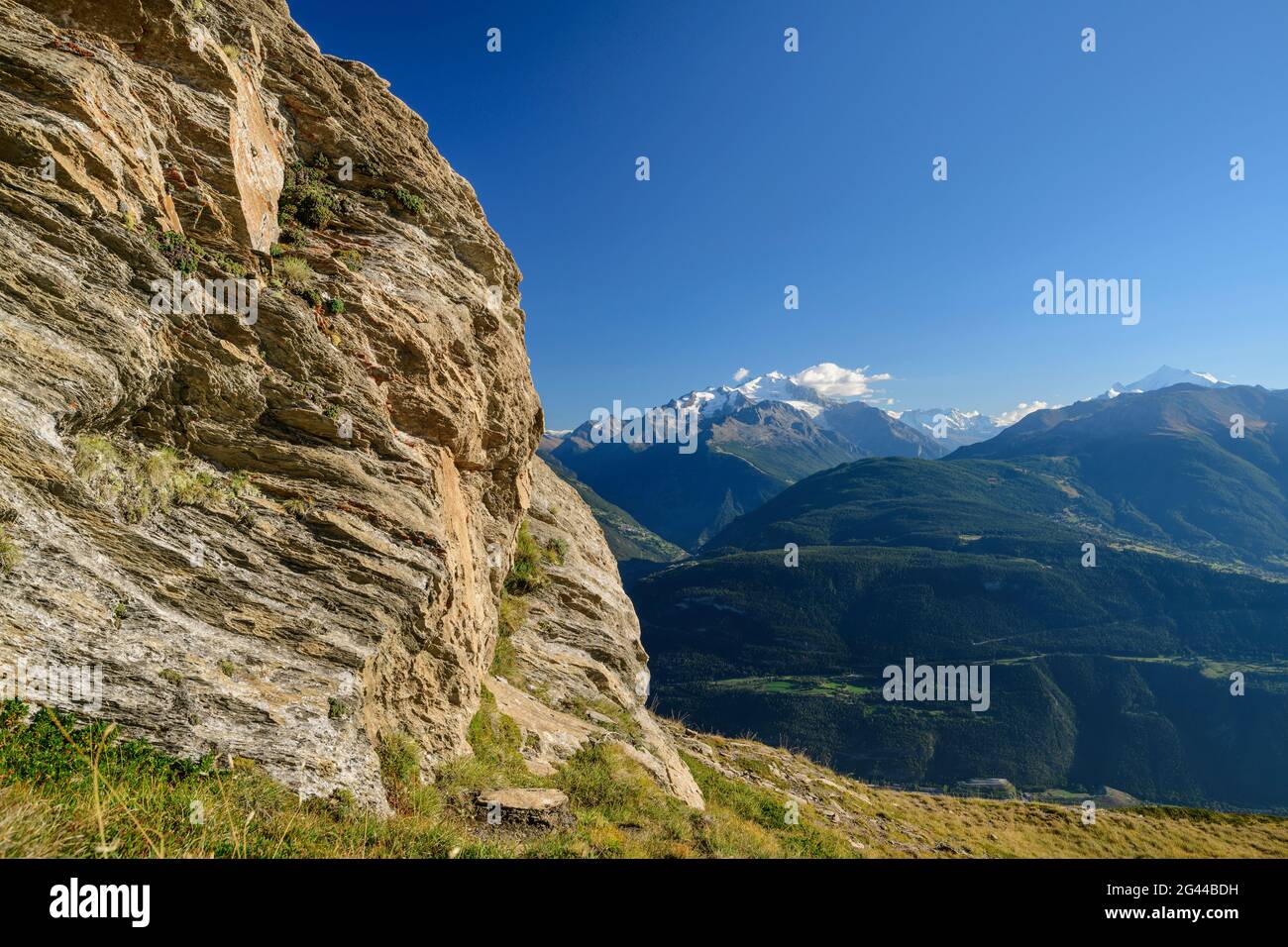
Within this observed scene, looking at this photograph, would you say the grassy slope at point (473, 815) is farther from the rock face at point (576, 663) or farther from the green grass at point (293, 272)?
the green grass at point (293, 272)

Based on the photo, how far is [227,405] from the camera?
12297mm

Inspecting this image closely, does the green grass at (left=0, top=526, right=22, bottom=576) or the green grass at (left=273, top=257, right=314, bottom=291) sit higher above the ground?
the green grass at (left=273, top=257, right=314, bottom=291)

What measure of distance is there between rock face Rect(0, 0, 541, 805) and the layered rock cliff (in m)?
0.05

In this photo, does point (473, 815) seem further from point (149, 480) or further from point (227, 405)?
point (227, 405)

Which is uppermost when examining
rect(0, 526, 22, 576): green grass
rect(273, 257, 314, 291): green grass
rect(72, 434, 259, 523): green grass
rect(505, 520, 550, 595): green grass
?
rect(273, 257, 314, 291): green grass

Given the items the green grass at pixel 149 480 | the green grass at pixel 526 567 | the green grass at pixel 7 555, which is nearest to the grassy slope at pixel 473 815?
the green grass at pixel 7 555

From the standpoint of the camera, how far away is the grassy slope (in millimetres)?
6051

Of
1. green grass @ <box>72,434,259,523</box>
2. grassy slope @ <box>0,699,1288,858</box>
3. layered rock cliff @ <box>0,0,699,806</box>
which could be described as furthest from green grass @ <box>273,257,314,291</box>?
grassy slope @ <box>0,699,1288,858</box>

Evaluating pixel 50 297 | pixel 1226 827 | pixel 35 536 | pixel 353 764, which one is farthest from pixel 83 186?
pixel 1226 827

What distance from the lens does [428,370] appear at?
17234 millimetres

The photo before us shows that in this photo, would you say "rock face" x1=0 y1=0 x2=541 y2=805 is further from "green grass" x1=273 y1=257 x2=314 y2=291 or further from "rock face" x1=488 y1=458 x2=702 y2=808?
"rock face" x1=488 y1=458 x2=702 y2=808
